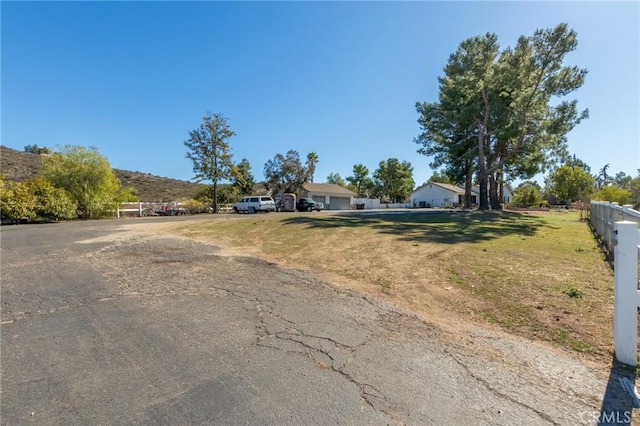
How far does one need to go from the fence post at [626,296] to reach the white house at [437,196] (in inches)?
1924

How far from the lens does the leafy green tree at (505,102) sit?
71.1 feet

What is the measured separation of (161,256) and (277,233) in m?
4.71

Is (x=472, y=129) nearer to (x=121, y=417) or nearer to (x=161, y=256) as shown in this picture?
(x=161, y=256)

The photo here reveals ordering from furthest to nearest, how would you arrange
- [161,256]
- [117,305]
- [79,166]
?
[79,166] < [161,256] < [117,305]

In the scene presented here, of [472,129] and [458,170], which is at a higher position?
[472,129]

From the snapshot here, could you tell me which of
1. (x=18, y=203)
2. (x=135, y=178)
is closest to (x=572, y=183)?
(x=18, y=203)

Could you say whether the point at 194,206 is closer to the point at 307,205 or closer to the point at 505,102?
the point at 307,205

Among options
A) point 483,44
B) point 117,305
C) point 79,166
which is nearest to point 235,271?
point 117,305

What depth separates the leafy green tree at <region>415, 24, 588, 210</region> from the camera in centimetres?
2166

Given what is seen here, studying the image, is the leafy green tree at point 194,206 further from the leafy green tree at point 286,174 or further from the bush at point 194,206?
the leafy green tree at point 286,174

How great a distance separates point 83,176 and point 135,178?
37.1 metres

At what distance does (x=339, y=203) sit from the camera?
4834cm

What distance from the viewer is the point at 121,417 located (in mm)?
2094

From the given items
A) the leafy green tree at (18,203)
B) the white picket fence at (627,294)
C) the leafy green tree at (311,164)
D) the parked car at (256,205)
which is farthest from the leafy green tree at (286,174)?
the white picket fence at (627,294)
